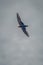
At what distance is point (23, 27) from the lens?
13038 centimetres

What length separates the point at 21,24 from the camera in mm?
131250

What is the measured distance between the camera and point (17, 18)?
137 m

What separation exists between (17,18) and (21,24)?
7.53 metres

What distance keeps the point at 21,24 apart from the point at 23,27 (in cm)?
248

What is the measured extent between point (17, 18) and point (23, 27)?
32.1 feet

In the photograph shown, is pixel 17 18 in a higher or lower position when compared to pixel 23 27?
higher
